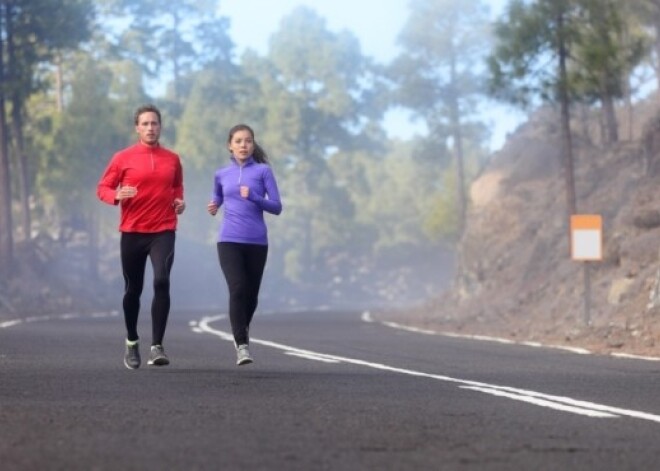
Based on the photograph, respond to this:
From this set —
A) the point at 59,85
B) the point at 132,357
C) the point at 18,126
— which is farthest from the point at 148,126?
the point at 59,85

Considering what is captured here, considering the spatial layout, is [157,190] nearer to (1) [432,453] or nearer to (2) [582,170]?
(1) [432,453]

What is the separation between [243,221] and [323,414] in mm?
4992

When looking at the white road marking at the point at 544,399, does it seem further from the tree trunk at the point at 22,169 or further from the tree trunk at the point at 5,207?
the tree trunk at the point at 22,169

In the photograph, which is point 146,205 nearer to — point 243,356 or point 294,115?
point 243,356

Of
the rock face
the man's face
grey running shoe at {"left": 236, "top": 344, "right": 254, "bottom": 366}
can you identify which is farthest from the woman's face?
the rock face

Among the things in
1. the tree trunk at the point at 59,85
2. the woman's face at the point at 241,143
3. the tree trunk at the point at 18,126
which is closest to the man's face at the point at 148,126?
the woman's face at the point at 241,143

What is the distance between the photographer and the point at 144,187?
1330 cm

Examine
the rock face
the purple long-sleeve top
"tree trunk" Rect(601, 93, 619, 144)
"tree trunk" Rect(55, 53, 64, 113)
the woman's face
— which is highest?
"tree trunk" Rect(55, 53, 64, 113)

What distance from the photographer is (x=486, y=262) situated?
48.5 meters

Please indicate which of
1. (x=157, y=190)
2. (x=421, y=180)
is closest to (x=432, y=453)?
(x=157, y=190)

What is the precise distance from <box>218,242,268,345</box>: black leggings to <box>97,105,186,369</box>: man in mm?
524

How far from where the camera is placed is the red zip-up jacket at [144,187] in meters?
13.3

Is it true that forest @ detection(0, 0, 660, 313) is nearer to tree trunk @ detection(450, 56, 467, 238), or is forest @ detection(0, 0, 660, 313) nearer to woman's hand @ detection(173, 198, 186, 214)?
tree trunk @ detection(450, 56, 467, 238)

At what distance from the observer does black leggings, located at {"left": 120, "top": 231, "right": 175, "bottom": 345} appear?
13.2 m
